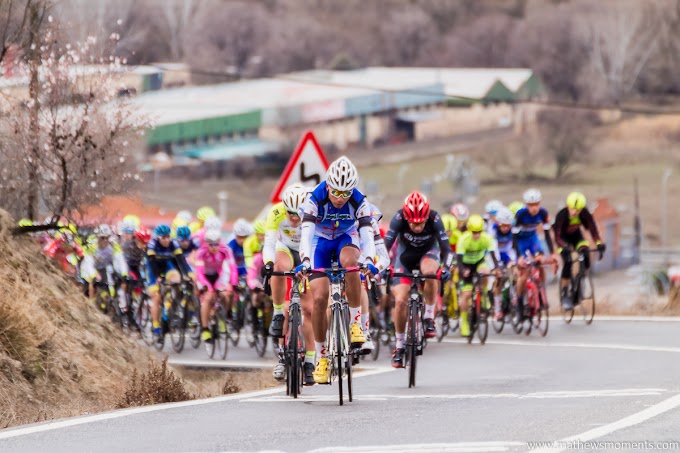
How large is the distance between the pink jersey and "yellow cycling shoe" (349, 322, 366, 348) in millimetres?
9367

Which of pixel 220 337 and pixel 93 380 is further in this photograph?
pixel 220 337

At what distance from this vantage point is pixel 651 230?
337ft

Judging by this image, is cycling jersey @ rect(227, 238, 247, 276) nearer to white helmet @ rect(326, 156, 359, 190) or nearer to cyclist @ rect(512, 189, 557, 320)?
cyclist @ rect(512, 189, 557, 320)

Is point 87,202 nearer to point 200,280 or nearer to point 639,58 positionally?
point 200,280

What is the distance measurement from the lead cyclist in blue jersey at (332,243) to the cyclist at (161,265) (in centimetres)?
936

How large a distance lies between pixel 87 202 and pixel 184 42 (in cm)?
9715

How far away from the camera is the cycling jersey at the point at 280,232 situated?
1446cm

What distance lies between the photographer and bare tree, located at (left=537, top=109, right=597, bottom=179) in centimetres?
11319

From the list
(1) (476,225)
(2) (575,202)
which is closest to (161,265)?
(1) (476,225)

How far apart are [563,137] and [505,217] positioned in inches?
3641

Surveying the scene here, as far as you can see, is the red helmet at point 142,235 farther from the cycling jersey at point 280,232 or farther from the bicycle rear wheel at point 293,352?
the bicycle rear wheel at point 293,352

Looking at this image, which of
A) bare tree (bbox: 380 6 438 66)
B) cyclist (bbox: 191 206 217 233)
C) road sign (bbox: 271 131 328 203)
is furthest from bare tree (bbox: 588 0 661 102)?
road sign (bbox: 271 131 328 203)

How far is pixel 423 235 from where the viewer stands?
54.3 feet

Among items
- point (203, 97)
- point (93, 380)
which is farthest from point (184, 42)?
point (93, 380)
